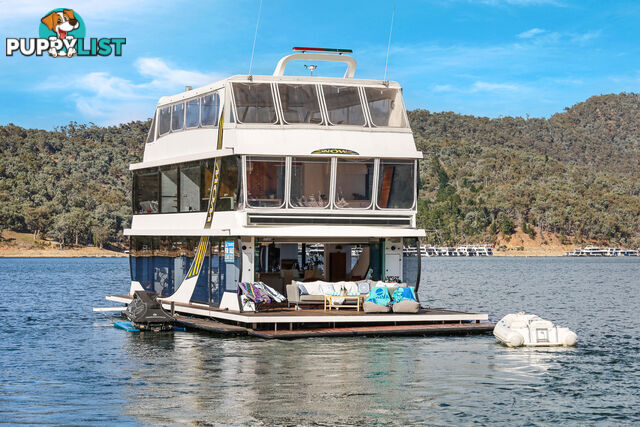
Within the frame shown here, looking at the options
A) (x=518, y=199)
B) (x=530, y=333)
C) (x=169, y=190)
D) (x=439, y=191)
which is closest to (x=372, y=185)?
(x=530, y=333)

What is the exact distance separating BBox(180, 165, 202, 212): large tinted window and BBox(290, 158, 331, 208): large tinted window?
3039 mm

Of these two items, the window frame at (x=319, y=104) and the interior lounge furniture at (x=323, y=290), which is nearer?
the window frame at (x=319, y=104)


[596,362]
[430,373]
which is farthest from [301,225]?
[596,362]

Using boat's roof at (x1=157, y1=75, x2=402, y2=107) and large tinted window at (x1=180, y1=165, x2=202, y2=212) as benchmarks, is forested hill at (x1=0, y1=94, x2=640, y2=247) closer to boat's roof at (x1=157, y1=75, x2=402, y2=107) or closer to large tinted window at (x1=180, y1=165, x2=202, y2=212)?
large tinted window at (x1=180, y1=165, x2=202, y2=212)

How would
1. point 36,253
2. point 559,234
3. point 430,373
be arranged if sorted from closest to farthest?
point 430,373 → point 36,253 → point 559,234

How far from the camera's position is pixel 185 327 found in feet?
83.3

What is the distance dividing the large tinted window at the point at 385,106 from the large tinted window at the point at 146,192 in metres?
7.10

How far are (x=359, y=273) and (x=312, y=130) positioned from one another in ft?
15.8

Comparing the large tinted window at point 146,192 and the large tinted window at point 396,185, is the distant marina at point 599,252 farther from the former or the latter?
the large tinted window at point 396,185

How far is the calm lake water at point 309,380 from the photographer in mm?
15383

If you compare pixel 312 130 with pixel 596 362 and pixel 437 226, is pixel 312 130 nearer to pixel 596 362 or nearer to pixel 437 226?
pixel 596 362

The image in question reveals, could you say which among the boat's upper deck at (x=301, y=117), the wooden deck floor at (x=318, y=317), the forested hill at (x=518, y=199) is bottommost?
the wooden deck floor at (x=318, y=317)

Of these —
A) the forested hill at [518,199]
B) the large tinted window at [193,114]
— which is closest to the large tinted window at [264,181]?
the large tinted window at [193,114]

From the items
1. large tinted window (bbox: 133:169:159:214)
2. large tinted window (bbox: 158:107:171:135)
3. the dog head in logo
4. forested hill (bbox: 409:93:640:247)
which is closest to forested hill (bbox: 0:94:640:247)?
forested hill (bbox: 409:93:640:247)
